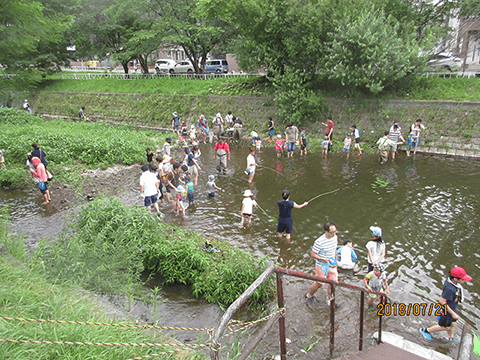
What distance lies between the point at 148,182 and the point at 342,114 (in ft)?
43.3

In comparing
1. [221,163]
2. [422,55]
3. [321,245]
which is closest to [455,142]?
[422,55]

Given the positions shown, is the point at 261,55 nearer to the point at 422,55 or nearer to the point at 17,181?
the point at 422,55

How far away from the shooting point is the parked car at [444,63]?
725 inches

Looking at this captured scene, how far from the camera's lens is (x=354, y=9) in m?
17.1

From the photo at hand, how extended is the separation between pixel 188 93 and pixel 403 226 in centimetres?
2033

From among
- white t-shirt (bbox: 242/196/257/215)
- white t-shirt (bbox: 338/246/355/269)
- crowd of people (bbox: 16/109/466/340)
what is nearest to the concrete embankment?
crowd of people (bbox: 16/109/466/340)

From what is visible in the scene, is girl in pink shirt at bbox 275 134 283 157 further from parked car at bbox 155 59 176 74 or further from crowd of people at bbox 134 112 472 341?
parked car at bbox 155 59 176 74

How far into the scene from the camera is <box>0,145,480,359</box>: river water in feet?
19.7

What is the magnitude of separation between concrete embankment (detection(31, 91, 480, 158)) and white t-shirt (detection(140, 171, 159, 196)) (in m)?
11.7

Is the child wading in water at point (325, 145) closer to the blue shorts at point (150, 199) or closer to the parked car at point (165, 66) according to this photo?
the blue shorts at point (150, 199)

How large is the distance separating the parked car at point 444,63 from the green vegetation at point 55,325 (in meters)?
19.3

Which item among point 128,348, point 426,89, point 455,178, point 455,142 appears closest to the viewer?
point 128,348

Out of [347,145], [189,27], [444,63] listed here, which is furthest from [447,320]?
[189,27]

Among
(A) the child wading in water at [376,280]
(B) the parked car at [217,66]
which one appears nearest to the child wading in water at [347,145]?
(A) the child wading in water at [376,280]
